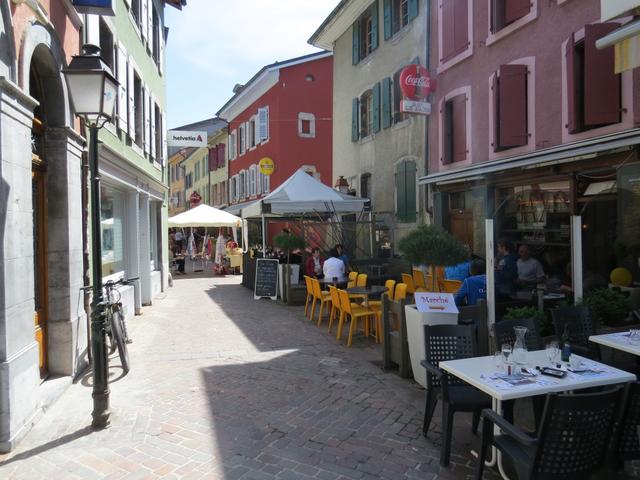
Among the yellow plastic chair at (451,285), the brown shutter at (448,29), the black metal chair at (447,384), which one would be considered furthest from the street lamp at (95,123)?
the brown shutter at (448,29)

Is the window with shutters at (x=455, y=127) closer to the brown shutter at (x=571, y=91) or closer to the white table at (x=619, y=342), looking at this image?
the brown shutter at (x=571, y=91)

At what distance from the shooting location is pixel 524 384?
10.9ft

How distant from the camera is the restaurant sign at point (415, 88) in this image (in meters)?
11.3

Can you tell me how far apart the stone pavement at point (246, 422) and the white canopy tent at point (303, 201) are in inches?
185

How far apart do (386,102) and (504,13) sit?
4.65 meters

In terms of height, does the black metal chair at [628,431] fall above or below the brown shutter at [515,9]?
below

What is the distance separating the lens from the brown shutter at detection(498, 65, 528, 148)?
8.98 m

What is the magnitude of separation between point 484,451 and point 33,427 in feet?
12.7

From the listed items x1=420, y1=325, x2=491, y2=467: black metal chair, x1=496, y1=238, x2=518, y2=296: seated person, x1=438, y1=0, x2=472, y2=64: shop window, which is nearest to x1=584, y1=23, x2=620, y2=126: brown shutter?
x1=496, y1=238, x2=518, y2=296: seated person

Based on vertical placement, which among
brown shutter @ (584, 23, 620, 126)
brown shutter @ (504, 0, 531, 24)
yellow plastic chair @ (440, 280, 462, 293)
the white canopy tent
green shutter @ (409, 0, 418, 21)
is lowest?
yellow plastic chair @ (440, 280, 462, 293)

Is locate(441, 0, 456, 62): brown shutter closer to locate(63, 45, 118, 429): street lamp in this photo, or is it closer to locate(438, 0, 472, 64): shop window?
locate(438, 0, 472, 64): shop window

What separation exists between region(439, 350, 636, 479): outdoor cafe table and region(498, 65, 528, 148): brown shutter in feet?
19.8

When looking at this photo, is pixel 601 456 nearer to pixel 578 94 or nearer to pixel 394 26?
pixel 578 94

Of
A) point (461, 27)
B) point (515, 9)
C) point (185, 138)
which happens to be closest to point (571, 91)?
point (515, 9)
